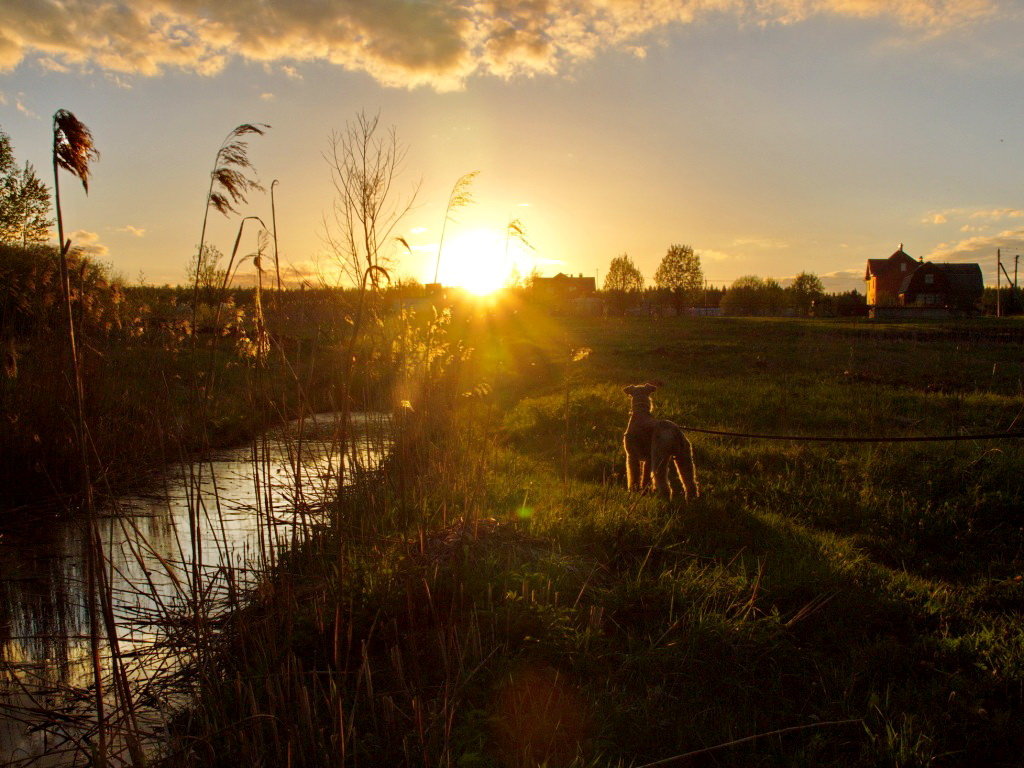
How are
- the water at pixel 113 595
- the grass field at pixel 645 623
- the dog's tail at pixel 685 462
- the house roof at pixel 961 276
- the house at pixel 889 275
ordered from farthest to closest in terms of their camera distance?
1. the house at pixel 889 275
2. the house roof at pixel 961 276
3. the dog's tail at pixel 685 462
4. the water at pixel 113 595
5. the grass field at pixel 645 623

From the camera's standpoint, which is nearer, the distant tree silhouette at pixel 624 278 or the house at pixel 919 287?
the house at pixel 919 287

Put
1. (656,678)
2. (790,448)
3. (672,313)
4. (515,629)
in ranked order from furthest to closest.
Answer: (672,313) < (790,448) < (515,629) < (656,678)

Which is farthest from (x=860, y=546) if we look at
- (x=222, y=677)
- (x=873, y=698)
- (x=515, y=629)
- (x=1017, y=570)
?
(x=222, y=677)

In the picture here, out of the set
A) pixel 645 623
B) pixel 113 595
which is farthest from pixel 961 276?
pixel 113 595

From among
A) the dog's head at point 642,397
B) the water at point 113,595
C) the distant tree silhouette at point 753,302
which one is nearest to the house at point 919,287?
the distant tree silhouette at point 753,302

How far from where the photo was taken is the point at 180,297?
367 inches

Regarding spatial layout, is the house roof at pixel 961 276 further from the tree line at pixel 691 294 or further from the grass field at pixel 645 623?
the grass field at pixel 645 623

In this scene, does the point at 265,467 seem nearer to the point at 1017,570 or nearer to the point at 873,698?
the point at 873,698

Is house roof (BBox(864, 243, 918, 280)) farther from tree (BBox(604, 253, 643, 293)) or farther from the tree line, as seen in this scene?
tree (BBox(604, 253, 643, 293))

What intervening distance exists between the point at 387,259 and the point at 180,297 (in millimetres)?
6370

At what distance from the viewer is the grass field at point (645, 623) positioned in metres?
2.89

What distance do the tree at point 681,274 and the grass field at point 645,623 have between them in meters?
55.0

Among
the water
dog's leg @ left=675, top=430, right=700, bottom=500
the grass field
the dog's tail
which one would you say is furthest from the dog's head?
the water

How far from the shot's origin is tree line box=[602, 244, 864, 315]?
55.7 m
